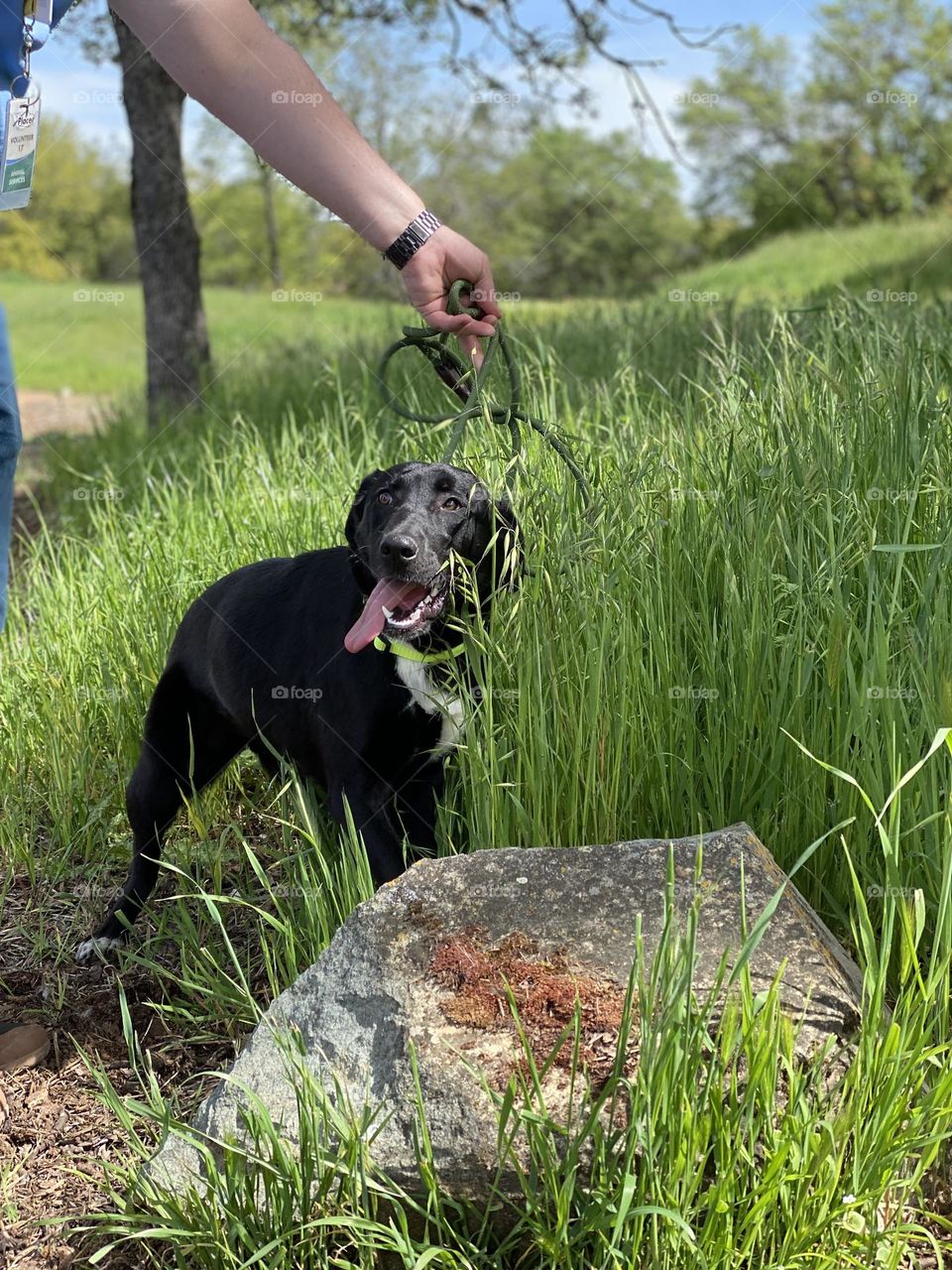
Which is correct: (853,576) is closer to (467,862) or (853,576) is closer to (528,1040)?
(467,862)

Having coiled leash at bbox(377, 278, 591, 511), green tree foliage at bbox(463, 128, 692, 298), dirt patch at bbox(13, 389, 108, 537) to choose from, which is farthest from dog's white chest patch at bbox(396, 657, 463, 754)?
green tree foliage at bbox(463, 128, 692, 298)

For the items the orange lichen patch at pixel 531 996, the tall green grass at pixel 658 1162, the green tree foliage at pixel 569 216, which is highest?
the green tree foliage at pixel 569 216

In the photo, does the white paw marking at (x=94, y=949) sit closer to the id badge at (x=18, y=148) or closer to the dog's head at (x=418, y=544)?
the dog's head at (x=418, y=544)

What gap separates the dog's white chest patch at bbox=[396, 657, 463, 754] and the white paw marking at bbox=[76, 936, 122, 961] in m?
0.96

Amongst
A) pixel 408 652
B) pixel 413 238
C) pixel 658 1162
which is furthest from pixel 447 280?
pixel 658 1162

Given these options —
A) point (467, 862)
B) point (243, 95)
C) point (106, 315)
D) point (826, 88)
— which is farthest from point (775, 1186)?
point (826, 88)

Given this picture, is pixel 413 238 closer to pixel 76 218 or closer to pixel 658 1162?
pixel 658 1162

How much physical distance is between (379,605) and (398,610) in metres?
0.05

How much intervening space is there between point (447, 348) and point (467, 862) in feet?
4.62

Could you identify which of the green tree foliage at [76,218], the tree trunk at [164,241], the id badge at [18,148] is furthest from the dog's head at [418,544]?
the green tree foliage at [76,218]

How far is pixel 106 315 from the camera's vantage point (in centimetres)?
2867

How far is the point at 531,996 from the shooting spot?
180 cm

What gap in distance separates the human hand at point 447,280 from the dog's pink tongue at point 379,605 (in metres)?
0.57

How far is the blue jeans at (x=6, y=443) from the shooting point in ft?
6.90
